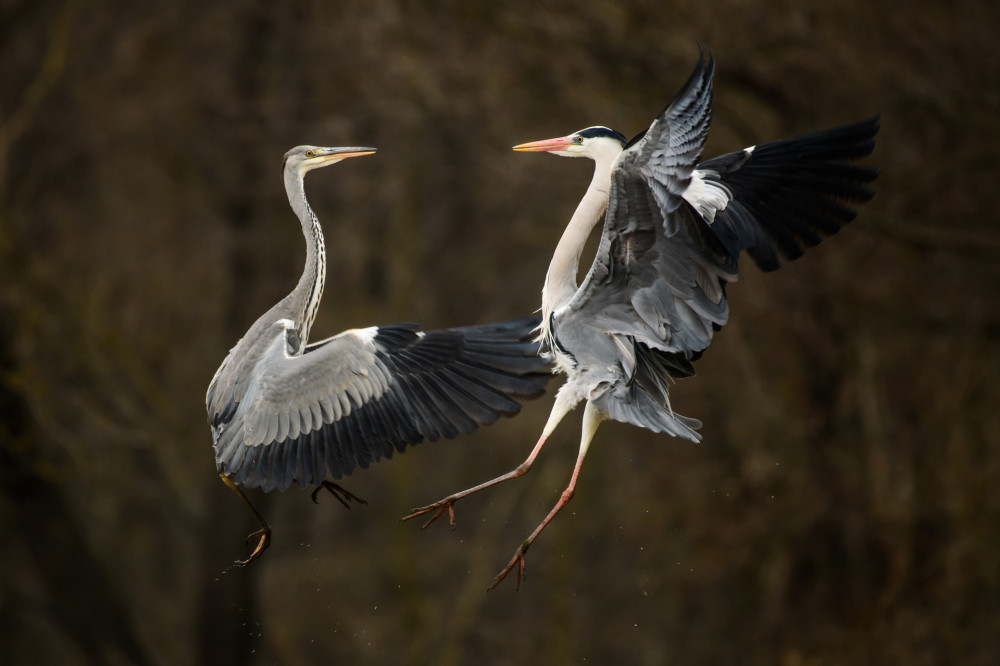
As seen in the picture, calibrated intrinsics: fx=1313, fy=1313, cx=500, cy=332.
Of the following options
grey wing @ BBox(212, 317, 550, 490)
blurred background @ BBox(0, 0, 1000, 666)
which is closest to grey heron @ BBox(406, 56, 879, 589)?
grey wing @ BBox(212, 317, 550, 490)

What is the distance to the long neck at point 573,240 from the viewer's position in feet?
18.2

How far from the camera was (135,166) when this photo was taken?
40.2ft

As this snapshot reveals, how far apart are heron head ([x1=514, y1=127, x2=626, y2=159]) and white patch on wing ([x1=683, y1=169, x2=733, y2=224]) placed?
39cm

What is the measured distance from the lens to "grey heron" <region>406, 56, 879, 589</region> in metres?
4.61

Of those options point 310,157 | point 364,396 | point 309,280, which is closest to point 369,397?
point 364,396

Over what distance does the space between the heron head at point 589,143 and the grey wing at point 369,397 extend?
776 millimetres

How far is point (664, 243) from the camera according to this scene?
496 centimetres

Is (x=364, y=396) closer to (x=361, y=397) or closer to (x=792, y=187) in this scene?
(x=361, y=397)

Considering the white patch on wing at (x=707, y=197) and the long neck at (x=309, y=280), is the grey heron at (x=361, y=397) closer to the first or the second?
the long neck at (x=309, y=280)

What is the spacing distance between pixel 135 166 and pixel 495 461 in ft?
14.4

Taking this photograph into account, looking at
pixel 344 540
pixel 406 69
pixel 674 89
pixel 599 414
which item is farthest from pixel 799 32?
pixel 344 540

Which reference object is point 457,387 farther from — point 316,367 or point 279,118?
point 279,118

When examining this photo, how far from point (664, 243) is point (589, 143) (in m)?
0.90

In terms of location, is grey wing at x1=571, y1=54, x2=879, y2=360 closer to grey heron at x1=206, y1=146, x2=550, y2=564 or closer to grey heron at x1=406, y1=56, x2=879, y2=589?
grey heron at x1=406, y1=56, x2=879, y2=589
